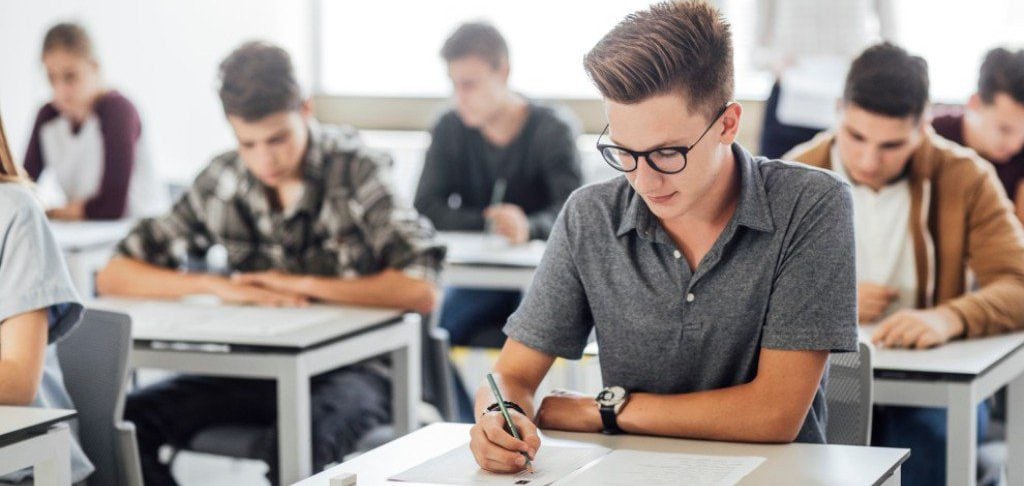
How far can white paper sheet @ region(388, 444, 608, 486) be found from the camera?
1.65m

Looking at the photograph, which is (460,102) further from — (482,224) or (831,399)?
(831,399)

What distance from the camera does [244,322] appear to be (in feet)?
9.32

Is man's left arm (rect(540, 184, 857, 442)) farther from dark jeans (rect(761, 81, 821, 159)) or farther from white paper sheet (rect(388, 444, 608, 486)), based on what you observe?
dark jeans (rect(761, 81, 821, 159))

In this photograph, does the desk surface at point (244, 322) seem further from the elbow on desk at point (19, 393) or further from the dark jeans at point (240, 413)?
the elbow on desk at point (19, 393)

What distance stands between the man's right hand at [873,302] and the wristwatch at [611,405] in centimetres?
107

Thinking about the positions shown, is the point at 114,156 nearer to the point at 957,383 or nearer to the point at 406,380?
the point at 406,380

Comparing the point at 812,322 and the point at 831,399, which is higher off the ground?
the point at 812,322

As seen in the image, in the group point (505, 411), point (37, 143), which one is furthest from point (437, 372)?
point (37, 143)

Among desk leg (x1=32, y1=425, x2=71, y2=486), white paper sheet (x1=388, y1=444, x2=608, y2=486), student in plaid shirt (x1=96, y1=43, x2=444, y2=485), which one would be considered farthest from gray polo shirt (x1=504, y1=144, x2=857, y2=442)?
student in plaid shirt (x1=96, y1=43, x2=444, y2=485)

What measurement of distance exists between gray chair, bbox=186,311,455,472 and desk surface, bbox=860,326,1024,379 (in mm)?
1125

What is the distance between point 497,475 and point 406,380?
137 cm

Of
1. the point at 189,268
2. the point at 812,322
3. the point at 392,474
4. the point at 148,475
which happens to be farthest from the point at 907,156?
the point at 189,268

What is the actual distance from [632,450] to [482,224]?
261 cm

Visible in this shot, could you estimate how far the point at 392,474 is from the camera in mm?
1711
